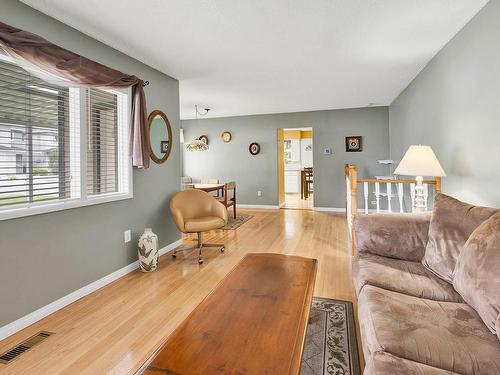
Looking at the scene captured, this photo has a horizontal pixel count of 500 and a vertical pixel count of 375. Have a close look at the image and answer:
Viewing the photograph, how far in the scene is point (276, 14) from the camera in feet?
7.98

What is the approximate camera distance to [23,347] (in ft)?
6.22

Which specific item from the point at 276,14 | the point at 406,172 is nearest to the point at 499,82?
→ the point at 406,172

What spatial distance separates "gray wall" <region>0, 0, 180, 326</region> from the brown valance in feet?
0.66

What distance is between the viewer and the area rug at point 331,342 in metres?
1.62

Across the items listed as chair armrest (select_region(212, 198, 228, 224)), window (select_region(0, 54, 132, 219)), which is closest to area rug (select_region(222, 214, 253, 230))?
chair armrest (select_region(212, 198, 228, 224))

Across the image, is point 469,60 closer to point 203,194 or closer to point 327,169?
point 203,194

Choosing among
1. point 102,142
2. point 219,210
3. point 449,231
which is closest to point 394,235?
point 449,231

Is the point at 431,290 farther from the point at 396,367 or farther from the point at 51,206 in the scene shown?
the point at 51,206

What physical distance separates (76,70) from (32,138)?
0.65 metres

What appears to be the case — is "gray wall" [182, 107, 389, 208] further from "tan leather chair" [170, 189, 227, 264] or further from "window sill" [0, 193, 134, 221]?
"window sill" [0, 193, 134, 221]

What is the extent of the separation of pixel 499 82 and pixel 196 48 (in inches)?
106

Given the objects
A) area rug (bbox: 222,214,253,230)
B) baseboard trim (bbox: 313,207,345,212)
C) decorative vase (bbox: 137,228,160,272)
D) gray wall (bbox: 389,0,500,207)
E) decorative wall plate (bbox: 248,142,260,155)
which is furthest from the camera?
decorative wall plate (bbox: 248,142,260,155)

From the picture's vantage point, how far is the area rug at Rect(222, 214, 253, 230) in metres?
5.29

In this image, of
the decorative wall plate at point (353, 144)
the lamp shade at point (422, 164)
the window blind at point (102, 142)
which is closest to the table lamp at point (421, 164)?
the lamp shade at point (422, 164)
